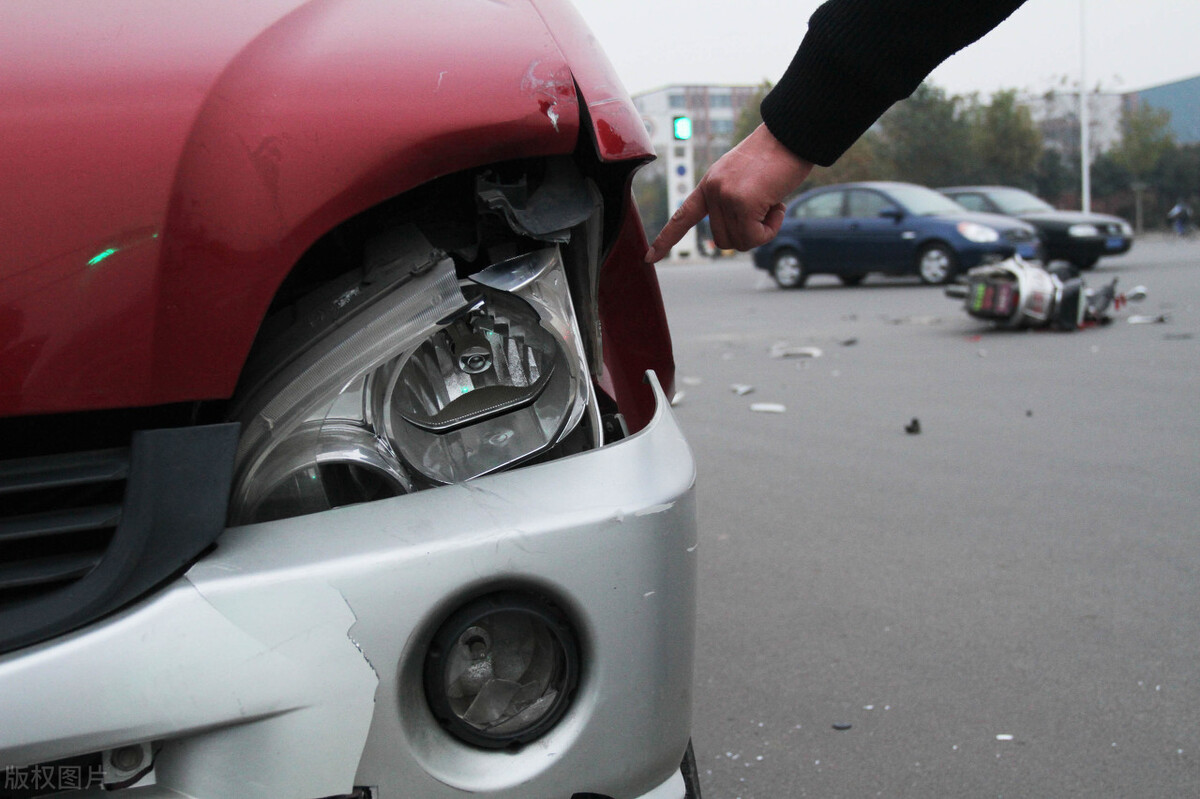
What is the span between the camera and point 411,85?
1.31 meters

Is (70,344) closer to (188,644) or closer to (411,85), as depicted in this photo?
(188,644)

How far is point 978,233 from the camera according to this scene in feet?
48.3

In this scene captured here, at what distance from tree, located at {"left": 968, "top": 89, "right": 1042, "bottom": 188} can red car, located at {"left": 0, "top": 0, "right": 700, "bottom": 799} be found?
162 feet

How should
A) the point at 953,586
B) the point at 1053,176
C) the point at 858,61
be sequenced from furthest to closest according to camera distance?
1. the point at 1053,176
2. the point at 953,586
3. the point at 858,61

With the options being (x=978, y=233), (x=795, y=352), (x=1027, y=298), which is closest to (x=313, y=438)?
(x=795, y=352)

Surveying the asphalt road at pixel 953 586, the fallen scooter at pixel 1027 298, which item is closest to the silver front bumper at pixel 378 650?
the asphalt road at pixel 953 586

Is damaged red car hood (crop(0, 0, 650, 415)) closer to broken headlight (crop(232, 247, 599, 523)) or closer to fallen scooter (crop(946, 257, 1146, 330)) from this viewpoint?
broken headlight (crop(232, 247, 599, 523))

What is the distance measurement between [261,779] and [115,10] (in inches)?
36.7

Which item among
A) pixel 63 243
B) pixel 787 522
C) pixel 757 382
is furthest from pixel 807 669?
pixel 757 382

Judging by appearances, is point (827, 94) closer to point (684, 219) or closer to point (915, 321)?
point (684, 219)

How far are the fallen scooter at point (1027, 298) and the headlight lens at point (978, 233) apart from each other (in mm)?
5112

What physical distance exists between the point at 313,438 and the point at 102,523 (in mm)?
270

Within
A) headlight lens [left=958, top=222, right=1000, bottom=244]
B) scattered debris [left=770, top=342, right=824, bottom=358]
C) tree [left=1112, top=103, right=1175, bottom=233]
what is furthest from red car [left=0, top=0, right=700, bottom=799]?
tree [left=1112, top=103, right=1175, bottom=233]

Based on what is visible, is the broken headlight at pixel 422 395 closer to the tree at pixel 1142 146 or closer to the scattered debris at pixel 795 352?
the scattered debris at pixel 795 352
